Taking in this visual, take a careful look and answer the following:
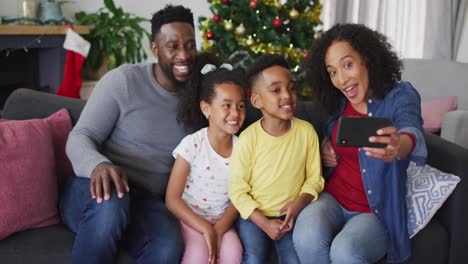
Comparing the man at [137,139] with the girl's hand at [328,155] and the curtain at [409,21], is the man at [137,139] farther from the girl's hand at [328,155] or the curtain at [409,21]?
the curtain at [409,21]

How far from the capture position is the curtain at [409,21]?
4.38 meters

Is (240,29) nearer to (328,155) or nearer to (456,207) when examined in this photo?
(328,155)

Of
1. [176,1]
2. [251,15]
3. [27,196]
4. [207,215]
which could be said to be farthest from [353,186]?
[176,1]

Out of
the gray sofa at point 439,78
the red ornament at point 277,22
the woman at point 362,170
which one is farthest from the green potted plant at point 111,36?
the woman at point 362,170

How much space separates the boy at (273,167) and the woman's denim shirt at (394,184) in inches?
6.7

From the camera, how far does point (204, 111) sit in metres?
1.76

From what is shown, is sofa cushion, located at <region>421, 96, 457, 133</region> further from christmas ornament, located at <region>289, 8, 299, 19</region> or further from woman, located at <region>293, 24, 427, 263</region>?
woman, located at <region>293, 24, 427, 263</region>

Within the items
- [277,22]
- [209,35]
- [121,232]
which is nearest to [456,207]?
[121,232]

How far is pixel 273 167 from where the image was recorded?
1.67 metres

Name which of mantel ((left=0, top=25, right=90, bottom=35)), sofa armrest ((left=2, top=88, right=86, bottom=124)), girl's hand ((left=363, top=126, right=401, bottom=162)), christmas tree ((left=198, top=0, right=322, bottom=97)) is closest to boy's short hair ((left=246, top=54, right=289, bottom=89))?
girl's hand ((left=363, top=126, right=401, bottom=162))

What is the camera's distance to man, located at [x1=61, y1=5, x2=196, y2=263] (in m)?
1.59

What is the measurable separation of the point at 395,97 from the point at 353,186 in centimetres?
31

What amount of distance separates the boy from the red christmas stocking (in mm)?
2696

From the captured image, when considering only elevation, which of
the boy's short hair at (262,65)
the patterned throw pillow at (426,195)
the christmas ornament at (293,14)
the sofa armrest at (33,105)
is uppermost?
the christmas ornament at (293,14)
